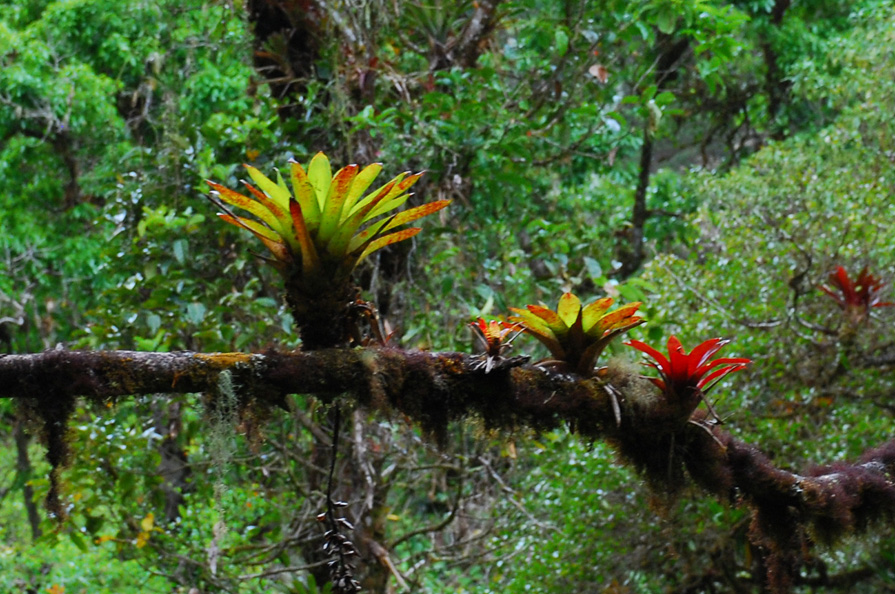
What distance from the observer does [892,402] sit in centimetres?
403

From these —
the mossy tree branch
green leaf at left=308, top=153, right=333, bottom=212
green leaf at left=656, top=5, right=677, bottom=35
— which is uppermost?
green leaf at left=656, top=5, right=677, bottom=35

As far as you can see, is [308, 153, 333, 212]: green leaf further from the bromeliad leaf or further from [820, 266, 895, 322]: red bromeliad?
[820, 266, 895, 322]: red bromeliad

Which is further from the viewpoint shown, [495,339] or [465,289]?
[465,289]

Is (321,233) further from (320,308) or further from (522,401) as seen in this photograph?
(522,401)

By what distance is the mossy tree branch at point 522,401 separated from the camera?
60.7 inches

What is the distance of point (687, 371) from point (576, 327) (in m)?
0.24

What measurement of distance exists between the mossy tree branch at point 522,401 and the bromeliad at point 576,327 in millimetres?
47

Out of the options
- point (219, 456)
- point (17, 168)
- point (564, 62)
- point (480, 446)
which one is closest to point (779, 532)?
point (219, 456)

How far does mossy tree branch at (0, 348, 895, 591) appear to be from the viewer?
60.7 inches

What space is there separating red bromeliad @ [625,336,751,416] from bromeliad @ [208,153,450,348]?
548 millimetres

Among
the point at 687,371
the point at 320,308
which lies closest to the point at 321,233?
the point at 320,308

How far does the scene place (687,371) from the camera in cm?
166

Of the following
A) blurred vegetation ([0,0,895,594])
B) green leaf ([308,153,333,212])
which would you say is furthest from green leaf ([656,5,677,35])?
green leaf ([308,153,333,212])

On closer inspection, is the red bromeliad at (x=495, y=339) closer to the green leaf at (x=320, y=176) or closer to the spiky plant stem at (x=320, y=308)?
the spiky plant stem at (x=320, y=308)
